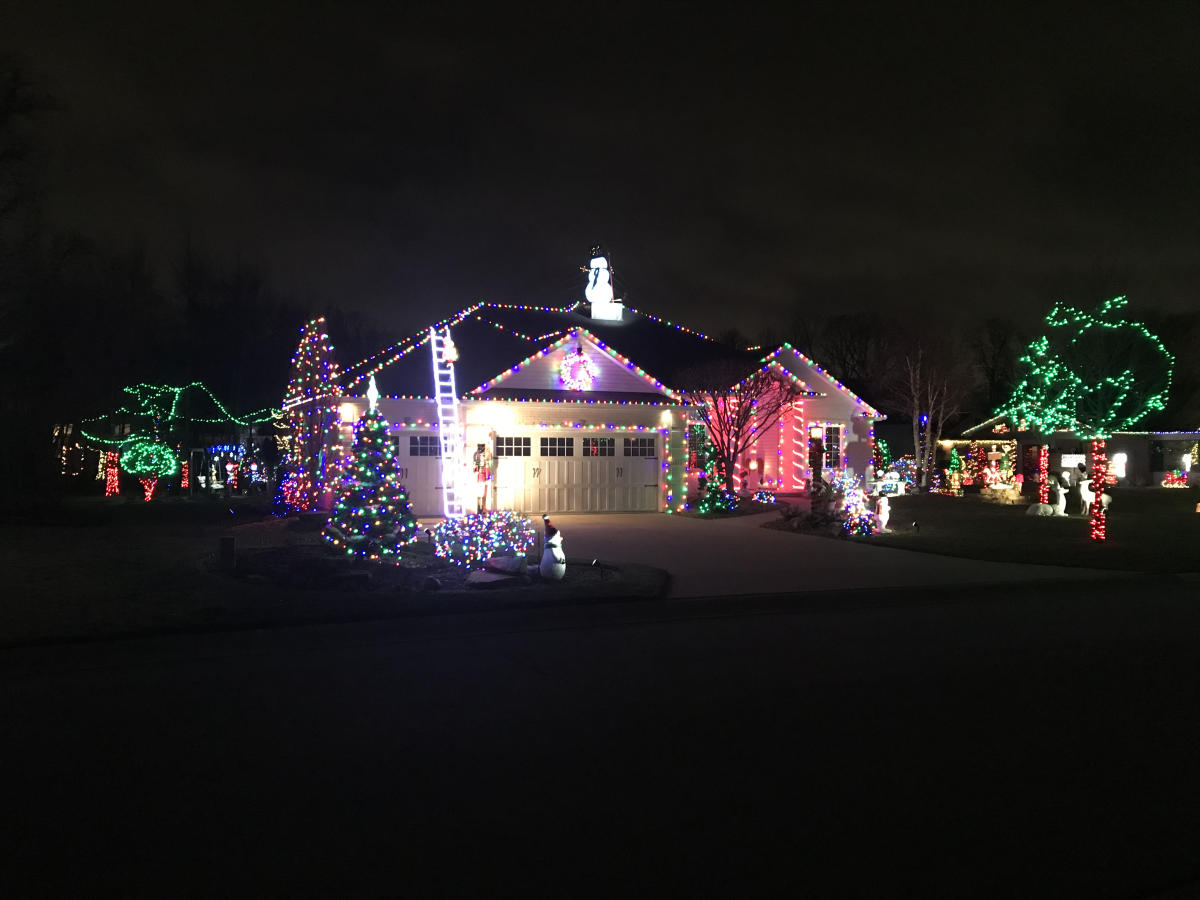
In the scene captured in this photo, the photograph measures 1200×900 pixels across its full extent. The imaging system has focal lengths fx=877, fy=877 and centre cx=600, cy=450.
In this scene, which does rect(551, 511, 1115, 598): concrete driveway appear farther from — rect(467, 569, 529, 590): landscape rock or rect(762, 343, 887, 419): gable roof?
rect(762, 343, 887, 419): gable roof

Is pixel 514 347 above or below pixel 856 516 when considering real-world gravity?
above

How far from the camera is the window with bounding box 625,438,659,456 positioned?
76.0ft

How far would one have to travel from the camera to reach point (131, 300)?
34469mm

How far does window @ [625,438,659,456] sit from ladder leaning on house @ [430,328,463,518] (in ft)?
15.1

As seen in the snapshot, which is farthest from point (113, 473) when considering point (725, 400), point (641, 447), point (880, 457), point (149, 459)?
point (880, 457)

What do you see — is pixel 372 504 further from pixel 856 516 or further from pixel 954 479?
pixel 954 479

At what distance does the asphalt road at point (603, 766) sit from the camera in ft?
12.6

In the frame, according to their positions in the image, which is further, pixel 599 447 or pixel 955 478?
pixel 955 478

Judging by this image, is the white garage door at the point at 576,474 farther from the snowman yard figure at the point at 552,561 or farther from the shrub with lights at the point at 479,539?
the snowman yard figure at the point at 552,561

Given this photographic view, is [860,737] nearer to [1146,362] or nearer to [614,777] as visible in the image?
[614,777]

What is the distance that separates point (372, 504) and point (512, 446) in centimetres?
905

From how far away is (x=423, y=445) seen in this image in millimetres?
21812

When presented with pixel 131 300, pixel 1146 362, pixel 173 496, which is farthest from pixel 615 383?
pixel 1146 362

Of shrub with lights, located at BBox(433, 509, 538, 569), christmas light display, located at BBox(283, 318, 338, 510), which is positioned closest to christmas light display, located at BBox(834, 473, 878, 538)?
shrub with lights, located at BBox(433, 509, 538, 569)
